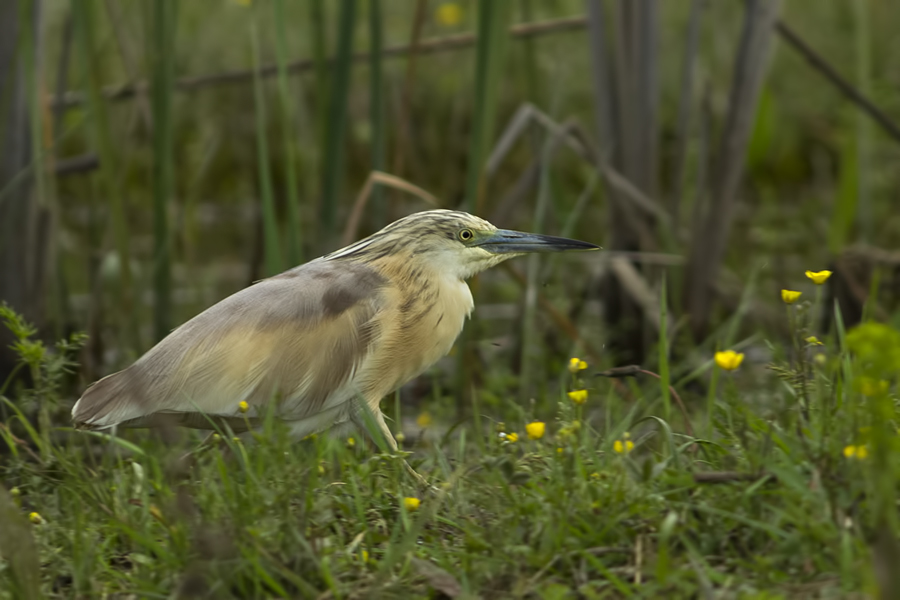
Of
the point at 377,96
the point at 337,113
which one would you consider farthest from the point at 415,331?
the point at 377,96

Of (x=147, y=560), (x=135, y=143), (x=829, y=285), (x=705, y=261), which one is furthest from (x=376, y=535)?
(x=135, y=143)

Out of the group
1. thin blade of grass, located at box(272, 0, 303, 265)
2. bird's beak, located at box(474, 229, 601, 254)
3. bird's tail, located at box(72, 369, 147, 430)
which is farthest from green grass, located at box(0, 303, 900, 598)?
thin blade of grass, located at box(272, 0, 303, 265)

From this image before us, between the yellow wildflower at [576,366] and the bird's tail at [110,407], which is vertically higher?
the yellow wildflower at [576,366]

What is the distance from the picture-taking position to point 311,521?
106 inches

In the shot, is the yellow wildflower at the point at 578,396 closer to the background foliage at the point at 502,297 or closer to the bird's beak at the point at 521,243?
the background foliage at the point at 502,297

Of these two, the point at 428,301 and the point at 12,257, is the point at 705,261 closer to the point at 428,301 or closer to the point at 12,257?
the point at 428,301

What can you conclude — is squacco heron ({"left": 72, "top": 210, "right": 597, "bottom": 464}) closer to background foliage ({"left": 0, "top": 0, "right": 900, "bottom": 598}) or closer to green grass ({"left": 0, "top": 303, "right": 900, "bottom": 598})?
background foliage ({"left": 0, "top": 0, "right": 900, "bottom": 598})

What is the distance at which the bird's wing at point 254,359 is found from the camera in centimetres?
339

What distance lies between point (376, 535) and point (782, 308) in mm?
4032

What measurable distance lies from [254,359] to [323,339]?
0.73 feet

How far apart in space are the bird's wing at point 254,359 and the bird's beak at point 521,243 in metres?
0.42

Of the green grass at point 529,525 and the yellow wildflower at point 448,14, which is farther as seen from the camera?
the yellow wildflower at point 448,14

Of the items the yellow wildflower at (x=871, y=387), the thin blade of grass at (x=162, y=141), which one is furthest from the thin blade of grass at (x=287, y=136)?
the yellow wildflower at (x=871, y=387)

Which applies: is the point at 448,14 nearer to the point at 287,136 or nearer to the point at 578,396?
the point at 287,136
